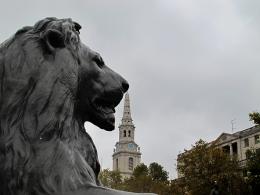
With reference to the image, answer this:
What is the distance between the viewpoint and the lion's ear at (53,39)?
110 inches

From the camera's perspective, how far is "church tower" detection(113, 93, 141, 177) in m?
133

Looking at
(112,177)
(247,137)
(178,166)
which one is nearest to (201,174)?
(178,166)

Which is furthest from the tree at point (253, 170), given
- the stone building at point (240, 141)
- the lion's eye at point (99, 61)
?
the lion's eye at point (99, 61)

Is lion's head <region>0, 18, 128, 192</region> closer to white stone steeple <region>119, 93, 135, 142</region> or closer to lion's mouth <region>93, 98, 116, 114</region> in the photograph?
lion's mouth <region>93, 98, 116, 114</region>

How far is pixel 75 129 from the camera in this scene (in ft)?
9.23

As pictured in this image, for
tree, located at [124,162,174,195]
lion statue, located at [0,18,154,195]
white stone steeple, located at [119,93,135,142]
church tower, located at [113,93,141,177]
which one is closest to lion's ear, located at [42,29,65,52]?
lion statue, located at [0,18,154,195]

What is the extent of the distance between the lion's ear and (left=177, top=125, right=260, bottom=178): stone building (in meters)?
57.3

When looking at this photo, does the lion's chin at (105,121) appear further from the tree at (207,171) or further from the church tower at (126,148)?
the church tower at (126,148)

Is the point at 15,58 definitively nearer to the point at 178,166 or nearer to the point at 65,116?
the point at 65,116

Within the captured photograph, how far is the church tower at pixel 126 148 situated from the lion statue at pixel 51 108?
423 feet

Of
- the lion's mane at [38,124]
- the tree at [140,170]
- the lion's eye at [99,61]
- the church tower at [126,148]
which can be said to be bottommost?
the lion's mane at [38,124]

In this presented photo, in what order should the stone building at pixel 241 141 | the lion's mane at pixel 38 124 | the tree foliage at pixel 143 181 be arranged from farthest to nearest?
the stone building at pixel 241 141, the tree foliage at pixel 143 181, the lion's mane at pixel 38 124

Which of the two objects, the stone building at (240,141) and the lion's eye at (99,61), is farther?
the stone building at (240,141)

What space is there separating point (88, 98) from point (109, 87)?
166mm
